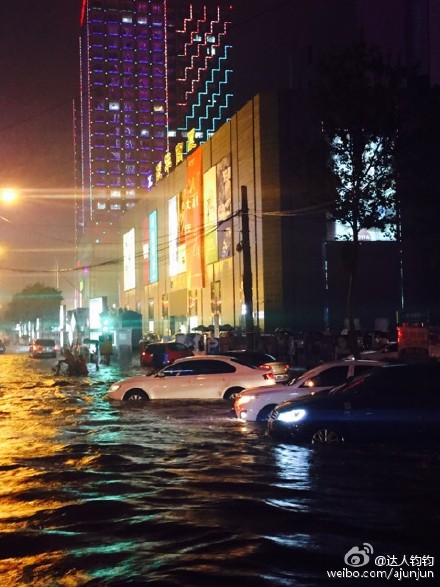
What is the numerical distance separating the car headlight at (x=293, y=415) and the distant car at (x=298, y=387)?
8.56 ft

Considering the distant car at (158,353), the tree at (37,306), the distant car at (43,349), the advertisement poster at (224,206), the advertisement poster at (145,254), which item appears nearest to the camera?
the distant car at (158,353)

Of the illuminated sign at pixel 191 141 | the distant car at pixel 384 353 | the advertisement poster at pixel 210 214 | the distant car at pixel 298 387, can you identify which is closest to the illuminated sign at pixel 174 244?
the illuminated sign at pixel 191 141

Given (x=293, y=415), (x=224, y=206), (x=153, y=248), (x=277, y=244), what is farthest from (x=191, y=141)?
(x=293, y=415)

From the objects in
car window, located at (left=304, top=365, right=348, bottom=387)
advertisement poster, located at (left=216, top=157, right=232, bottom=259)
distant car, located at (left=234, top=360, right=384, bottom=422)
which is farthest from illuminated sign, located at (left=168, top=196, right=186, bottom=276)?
car window, located at (left=304, top=365, right=348, bottom=387)

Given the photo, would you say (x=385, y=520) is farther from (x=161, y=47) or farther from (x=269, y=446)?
(x=161, y=47)

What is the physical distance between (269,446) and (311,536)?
214 inches

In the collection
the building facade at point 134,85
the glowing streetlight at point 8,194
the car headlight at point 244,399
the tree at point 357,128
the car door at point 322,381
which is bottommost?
the car headlight at point 244,399

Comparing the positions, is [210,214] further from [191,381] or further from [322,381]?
[322,381]

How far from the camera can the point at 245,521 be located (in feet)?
24.2

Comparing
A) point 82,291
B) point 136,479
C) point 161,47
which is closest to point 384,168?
point 136,479

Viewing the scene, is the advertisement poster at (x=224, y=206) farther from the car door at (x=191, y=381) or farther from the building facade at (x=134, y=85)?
the building facade at (x=134, y=85)

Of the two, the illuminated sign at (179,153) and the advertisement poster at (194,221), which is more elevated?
the illuminated sign at (179,153)

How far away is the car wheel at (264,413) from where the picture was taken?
1498cm

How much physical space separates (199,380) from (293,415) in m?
7.53
